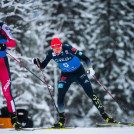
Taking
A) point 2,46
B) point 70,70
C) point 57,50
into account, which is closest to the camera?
point 2,46

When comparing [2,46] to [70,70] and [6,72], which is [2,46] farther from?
[70,70]

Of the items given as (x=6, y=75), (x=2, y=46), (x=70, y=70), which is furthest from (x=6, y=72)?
(x=70, y=70)

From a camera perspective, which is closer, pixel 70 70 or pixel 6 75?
pixel 6 75

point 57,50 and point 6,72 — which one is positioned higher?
point 57,50

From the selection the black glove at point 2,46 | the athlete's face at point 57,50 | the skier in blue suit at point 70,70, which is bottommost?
the skier in blue suit at point 70,70

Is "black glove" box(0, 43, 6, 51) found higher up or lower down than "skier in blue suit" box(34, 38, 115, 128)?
higher up

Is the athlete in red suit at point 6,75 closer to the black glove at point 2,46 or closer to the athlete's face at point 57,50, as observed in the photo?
the black glove at point 2,46

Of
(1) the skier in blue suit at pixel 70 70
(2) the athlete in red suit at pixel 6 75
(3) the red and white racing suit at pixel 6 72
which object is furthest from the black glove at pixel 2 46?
(1) the skier in blue suit at pixel 70 70

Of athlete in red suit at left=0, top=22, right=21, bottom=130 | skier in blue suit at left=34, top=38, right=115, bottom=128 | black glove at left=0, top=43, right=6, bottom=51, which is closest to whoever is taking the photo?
black glove at left=0, top=43, right=6, bottom=51

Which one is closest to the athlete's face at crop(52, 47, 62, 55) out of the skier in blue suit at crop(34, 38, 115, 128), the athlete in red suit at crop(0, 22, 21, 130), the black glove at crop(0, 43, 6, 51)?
the skier in blue suit at crop(34, 38, 115, 128)

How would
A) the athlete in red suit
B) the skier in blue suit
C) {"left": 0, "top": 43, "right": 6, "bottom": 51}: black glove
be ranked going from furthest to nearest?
Result: 1. the skier in blue suit
2. the athlete in red suit
3. {"left": 0, "top": 43, "right": 6, "bottom": 51}: black glove

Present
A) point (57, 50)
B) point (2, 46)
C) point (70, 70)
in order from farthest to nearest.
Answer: point (70, 70), point (57, 50), point (2, 46)

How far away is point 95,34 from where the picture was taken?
18391 mm

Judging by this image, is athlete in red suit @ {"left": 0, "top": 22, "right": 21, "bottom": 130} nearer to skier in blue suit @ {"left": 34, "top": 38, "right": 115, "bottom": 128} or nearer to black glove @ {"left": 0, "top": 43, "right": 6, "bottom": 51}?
black glove @ {"left": 0, "top": 43, "right": 6, "bottom": 51}
